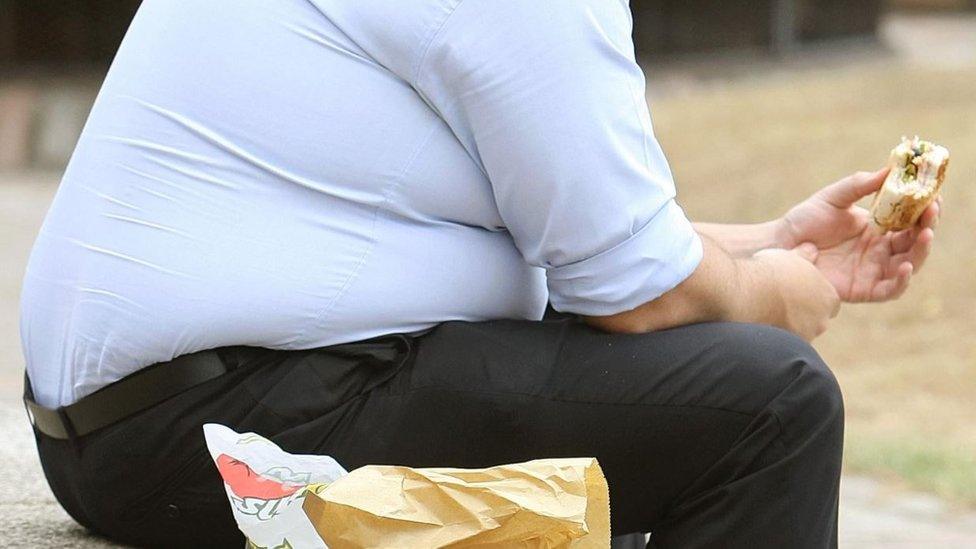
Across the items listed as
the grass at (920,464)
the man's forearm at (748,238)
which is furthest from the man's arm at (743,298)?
the grass at (920,464)

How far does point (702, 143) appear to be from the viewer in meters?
9.62

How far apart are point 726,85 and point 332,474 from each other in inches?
416

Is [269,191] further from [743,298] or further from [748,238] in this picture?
[748,238]

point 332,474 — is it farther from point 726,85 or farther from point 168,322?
point 726,85

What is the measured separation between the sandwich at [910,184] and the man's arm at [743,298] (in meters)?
0.20

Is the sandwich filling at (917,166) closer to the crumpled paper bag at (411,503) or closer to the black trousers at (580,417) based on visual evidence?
the black trousers at (580,417)

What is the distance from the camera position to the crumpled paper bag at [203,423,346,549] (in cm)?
157

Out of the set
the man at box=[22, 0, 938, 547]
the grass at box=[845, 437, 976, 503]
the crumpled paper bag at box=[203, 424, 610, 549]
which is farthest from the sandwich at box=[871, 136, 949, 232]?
the grass at box=[845, 437, 976, 503]

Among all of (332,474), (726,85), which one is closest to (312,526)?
(332,474)

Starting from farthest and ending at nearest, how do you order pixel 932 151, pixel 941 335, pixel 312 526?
→ pixel 941 335, pixel 932 151, pixel 312 526

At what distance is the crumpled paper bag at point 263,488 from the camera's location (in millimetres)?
1573

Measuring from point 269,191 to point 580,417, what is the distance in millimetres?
450

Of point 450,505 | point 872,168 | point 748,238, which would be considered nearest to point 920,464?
point 748,238

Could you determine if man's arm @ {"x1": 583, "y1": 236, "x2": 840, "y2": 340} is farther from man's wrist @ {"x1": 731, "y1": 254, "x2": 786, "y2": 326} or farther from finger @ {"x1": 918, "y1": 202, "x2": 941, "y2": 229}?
finger @ {"x1": 918, "y1": 202, "x2": 941, "y2": 229}
